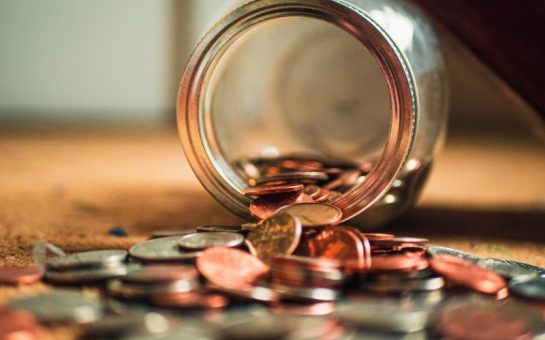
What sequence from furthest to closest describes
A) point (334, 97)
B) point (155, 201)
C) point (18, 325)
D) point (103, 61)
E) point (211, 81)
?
1. point (103, 61)
2. point (334, 97)
3. point (155, 201)
4. point (211, 81)
5. point (18, 325)

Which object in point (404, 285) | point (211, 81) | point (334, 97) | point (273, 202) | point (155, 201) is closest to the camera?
point (404, 285)

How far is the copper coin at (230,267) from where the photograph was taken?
710mm

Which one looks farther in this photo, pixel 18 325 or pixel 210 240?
pixel 210 240

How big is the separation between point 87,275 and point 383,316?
0.35m

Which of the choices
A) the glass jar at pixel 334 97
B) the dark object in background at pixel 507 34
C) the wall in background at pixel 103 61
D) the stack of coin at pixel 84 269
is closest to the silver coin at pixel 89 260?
the stack of coin at pixel 84 269

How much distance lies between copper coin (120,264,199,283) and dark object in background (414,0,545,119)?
67 centimetres

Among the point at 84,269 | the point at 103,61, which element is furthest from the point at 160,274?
the point at 103,61

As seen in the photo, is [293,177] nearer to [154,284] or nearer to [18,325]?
[154,284]

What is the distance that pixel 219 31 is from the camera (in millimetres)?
936

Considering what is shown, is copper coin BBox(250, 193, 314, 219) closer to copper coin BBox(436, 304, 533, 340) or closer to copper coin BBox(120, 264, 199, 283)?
copper coin BBox(120, 264, 199, 283)

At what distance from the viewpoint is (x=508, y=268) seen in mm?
816

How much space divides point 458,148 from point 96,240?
6.68 feet

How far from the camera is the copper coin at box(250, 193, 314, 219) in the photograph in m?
0.91

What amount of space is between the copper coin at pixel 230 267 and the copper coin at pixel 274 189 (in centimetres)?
13
